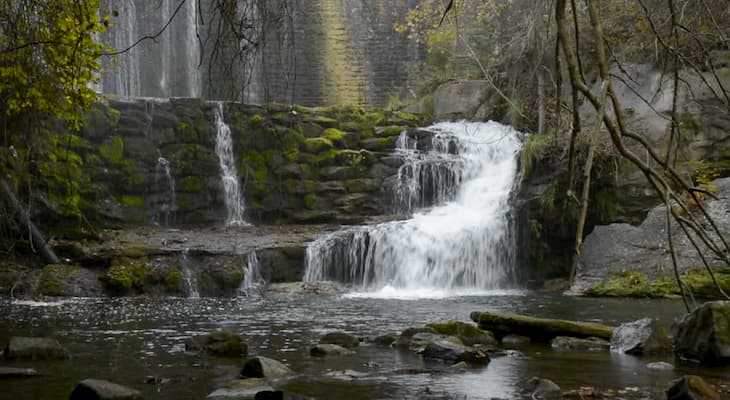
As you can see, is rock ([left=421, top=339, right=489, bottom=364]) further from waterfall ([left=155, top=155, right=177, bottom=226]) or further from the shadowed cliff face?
the shadowed cliff face

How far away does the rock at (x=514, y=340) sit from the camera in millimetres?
7327

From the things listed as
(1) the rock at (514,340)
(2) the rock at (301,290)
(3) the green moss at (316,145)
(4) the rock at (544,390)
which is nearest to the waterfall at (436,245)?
(2) the rock at (301,290)

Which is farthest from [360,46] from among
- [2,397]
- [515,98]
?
[2,397]

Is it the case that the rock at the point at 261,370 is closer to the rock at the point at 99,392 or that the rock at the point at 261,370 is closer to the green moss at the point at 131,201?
the rock at the point at 99,392

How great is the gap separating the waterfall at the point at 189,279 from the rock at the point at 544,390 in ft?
29.2

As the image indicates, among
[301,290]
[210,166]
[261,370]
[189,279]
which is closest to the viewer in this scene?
[261,370]

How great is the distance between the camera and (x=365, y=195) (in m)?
17.4

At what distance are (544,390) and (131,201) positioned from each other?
44.0ft

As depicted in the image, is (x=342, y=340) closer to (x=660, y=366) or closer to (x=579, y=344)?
(x=579, y=344)

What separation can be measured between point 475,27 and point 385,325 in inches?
577

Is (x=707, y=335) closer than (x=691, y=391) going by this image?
No

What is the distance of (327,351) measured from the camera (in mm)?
6645

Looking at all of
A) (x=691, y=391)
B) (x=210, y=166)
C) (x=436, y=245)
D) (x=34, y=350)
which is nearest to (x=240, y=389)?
(x=34, y=350)

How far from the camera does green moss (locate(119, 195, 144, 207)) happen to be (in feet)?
54.9
